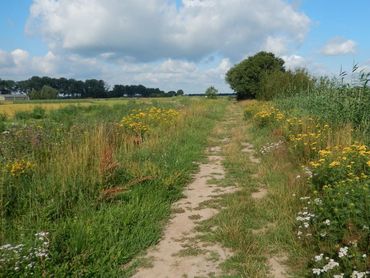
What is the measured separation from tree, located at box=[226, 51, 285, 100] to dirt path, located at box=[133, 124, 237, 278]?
4554 centimetres

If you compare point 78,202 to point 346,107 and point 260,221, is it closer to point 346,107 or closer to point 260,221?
point 260,221

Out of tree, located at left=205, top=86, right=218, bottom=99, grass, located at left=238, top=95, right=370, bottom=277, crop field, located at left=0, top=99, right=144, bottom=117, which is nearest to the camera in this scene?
grass, located at left=238, top=95, right=370, bottom=277

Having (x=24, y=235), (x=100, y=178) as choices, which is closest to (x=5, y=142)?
(x=100, y=178)

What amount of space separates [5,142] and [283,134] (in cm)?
745

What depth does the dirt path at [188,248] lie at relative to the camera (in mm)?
3967

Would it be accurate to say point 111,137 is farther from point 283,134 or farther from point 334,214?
point 334,214

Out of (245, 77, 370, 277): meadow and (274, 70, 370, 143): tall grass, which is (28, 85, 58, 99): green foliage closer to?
(274, 70, 370, 143): tall grass

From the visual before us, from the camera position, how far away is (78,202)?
527cm

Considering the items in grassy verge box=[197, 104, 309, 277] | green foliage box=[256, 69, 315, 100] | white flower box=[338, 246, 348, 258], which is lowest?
grassy verge box=[197, 104, 309, 277]

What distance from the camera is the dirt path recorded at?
3.97m

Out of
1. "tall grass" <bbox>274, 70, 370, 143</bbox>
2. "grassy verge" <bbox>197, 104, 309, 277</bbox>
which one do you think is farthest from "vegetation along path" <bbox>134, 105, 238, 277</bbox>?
"tall grass" <bbox>274, 70, 370, 143</bbox>

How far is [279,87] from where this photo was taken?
25250 millimetres

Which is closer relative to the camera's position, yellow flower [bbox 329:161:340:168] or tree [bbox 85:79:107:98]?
yellow flower [bbox 329:161:340:168]

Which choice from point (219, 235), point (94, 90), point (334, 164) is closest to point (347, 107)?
point (334, 164)
